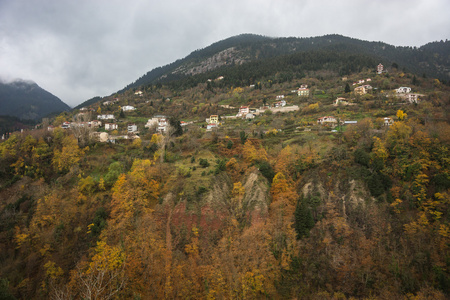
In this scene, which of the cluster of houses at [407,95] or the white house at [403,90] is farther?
the white house at [403,90]

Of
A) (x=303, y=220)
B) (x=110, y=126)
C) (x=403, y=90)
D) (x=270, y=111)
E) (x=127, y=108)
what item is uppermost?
(x=127, y=108)

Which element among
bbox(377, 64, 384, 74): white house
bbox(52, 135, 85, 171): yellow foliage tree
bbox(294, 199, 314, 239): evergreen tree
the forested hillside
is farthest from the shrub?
bbox(377, 64, 384, 74): white house

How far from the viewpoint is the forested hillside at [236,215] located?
2809cm

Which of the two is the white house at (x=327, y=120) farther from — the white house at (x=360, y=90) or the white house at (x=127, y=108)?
the white house at (x=127, y=108)

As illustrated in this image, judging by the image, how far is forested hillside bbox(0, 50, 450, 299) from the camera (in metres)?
28.1

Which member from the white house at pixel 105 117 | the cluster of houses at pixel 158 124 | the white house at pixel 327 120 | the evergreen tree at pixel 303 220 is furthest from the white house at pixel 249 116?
the white house at pixel 105 117

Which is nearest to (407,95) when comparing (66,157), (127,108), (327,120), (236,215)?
(327,120)

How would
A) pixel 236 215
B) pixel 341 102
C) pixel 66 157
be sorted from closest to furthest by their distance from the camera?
pixel 236 215, pixel 66 157, pixel 341 102

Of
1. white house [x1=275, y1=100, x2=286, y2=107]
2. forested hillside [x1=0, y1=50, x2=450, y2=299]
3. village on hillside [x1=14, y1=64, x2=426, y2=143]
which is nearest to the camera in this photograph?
forested hillside [x1=0, y1=50, x2=450, y2=299]

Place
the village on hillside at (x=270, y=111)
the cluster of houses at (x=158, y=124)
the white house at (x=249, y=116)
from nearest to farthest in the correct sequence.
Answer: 1. the village on hillside at (x=270, y=111)
2. the cluster of houses at (x=158, y=124)
3. the white house at (x=249, y=116)

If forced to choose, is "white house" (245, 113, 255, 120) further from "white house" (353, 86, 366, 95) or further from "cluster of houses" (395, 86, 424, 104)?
"cluster of houses" (395, 86, 424, 104)

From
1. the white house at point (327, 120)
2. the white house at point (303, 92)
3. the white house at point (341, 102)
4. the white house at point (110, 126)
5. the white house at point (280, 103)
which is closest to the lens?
the white house at point (327, 120)

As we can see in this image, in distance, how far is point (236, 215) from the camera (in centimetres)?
3809

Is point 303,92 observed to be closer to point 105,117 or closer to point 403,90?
point 403,90
